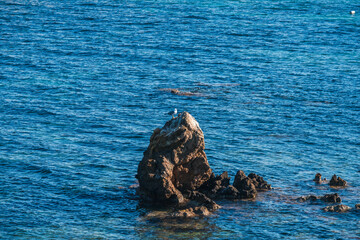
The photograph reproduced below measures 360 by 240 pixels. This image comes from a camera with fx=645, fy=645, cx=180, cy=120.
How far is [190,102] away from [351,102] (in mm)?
21605

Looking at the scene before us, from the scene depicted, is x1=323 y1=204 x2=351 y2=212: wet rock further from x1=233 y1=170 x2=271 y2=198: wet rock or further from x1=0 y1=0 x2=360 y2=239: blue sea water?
x1=233 y1=170 x2=271 y2=198: wet rock

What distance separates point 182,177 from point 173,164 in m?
1.98

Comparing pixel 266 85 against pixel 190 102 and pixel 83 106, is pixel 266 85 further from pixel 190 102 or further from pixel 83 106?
pixel 83 106

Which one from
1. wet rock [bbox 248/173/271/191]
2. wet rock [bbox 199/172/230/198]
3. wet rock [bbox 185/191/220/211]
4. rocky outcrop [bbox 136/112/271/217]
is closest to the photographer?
wet rock [bbox 185/191/220/211]

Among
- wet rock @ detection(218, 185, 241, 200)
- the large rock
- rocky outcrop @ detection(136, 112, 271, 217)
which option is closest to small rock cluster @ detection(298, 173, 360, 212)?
rocky outcrop @ detection(136, 112, 271, 217)

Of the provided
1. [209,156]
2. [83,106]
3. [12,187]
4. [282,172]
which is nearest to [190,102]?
[83,106]

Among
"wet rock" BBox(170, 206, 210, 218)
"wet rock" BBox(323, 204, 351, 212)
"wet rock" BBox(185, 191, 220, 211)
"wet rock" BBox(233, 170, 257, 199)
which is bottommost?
"wet rock" BBox(170, 206, 210, 218)

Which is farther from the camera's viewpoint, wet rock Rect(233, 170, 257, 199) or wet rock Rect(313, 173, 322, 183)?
wet rock Rect(313, 173, 322, 183)

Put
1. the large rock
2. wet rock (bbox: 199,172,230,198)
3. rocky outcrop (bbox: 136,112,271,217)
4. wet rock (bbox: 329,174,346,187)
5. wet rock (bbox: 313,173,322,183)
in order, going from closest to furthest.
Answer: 1. rocky outcrop (bbox: 136,112,271,217)
2. the large rock
3. wet rock (bbox: 199,172,230,198)
4. wet rock (bbox: 329,174,346,187)
5. wet rock (bbox: 313,173,322,183)

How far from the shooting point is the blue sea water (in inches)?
2020

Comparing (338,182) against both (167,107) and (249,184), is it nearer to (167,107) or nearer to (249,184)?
(249,184)

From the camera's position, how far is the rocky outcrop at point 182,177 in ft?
172

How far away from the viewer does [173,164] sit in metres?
53.9

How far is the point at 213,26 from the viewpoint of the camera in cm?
13138
